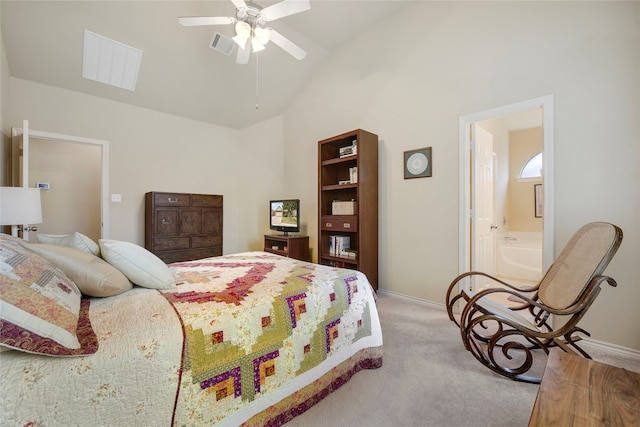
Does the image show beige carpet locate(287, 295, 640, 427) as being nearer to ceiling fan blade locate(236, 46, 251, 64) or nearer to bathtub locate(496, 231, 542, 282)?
bathtub locate(496, 231, 542, 282)

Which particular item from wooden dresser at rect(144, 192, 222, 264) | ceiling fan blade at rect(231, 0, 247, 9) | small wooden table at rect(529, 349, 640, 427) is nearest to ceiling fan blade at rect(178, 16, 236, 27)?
ceiling fan blade at rect(231, 0, 247, 9)

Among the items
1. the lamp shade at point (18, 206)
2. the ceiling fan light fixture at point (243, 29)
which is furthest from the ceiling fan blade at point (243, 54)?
the lamp shade at point (18, 206)

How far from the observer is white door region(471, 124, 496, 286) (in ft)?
9.24

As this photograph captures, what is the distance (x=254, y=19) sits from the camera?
7.77 feet

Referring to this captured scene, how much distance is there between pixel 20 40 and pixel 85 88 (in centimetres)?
72

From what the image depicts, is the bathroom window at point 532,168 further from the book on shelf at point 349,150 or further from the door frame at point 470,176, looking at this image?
the book on shelf at point 349,150

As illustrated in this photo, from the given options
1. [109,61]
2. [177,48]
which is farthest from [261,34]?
[109,61]

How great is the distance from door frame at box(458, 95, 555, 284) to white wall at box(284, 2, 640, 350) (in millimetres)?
54

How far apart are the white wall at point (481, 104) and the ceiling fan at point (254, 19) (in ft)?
4.59

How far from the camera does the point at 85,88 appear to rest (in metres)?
3.51

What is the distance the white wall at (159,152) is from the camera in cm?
339

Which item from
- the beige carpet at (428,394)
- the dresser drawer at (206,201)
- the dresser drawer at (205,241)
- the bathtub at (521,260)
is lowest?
the beige carpet at (428,394)

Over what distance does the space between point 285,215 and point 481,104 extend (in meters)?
2.96

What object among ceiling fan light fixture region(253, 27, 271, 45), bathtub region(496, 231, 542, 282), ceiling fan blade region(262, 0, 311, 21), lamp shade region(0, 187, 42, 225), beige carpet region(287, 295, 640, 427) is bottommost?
beige carpet region(287, 295, 640, 427)
